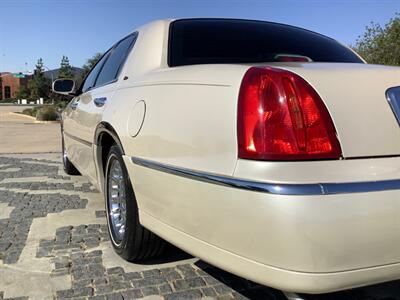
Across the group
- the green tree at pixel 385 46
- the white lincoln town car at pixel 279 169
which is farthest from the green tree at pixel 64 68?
the white lincoln town car at pixel 279 169

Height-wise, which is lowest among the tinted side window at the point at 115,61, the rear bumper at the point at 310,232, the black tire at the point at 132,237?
the black tire at the point at 132,237

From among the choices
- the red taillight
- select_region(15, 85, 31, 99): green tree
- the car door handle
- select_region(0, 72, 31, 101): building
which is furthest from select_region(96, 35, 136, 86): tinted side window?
select_region(0, 72, 31, 101): building

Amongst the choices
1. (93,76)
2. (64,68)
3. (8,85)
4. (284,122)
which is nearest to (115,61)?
(93,76)

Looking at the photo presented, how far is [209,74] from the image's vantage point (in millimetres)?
2289

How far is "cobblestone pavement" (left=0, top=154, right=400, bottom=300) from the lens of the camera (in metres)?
2.83

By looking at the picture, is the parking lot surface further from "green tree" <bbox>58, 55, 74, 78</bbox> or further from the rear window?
"green tree" <bbox>58, 55, 74, 78</bbox>

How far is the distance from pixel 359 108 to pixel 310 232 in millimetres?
579

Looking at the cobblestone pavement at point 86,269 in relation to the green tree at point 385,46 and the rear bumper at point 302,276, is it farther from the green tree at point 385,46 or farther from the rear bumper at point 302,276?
the green tree at point 385,46

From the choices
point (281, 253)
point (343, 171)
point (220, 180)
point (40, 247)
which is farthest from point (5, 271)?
point (343, 171)

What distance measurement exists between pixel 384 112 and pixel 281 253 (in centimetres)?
74

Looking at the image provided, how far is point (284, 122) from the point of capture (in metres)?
1.98

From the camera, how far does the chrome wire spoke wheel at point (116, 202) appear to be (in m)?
3.37

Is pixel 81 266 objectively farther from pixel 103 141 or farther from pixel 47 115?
pixel 47 115

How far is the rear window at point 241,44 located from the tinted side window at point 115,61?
0.63 m
